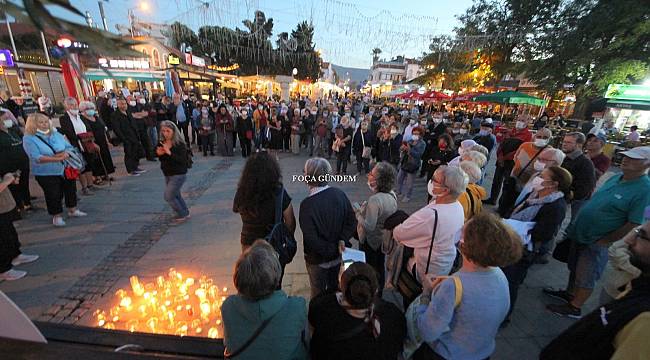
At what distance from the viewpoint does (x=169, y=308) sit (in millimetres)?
3234

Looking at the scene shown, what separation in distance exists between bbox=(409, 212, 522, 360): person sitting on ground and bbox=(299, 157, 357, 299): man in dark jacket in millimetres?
991

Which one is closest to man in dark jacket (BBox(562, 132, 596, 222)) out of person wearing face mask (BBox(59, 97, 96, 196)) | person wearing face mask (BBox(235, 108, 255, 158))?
person wearing face mask (BBox(235, 108, 255, 158))

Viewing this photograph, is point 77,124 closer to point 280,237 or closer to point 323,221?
point 280,237

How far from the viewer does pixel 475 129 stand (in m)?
13.0

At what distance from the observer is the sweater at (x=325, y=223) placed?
259 cm

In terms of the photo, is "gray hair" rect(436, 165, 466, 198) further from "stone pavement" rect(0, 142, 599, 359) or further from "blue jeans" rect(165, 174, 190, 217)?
"blue jeans" rect(165, 174, 190, 217)

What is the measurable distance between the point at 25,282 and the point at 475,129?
1492 cm

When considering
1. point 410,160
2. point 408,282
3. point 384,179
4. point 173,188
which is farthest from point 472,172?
point 173,188

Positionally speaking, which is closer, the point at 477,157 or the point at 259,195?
the point at 259,195

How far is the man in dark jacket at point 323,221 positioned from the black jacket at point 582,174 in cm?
391

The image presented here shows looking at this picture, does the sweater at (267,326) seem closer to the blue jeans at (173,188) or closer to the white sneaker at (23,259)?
the blue jeans at (173,188)

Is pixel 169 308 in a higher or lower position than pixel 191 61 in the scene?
lower

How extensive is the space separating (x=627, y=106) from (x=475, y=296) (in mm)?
20840

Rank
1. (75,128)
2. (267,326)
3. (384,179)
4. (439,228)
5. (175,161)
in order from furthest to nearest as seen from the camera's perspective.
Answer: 1. (75,128)
2. (175,161)
3. (384,179)
4. (439,228)
5. (267,326)
